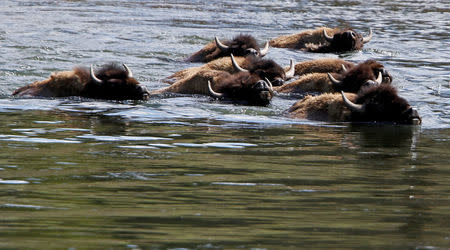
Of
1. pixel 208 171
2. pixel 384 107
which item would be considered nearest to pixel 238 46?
pixel 384 107

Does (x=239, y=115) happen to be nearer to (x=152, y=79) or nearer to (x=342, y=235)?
(x=152, y=79)

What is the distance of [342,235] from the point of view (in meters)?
4.12

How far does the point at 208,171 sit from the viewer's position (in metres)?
6.54

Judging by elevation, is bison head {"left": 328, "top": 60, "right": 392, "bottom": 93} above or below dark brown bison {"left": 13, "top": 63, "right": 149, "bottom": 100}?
above

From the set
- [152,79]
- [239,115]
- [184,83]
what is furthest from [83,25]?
[239,115]

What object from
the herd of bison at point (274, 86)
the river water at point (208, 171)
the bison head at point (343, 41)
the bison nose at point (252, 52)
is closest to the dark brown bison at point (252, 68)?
the herd of bison at point (274, 86)

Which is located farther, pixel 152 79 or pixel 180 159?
pixel 152 79

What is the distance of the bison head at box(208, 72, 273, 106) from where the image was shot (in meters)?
12.3

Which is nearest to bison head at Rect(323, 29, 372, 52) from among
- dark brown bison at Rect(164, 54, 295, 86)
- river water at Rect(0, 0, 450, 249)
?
river water at Rect(0, 0, 450, 249)

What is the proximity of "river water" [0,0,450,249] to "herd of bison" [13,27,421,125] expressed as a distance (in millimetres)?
288

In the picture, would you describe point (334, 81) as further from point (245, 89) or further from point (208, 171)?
point (208, 171)

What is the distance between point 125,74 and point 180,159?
19.4ft

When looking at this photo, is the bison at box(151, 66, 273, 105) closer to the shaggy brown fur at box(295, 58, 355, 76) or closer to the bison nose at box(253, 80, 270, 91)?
the bison nose at box(253, 80, 270, 91)

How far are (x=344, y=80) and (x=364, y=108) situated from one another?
171 cm
